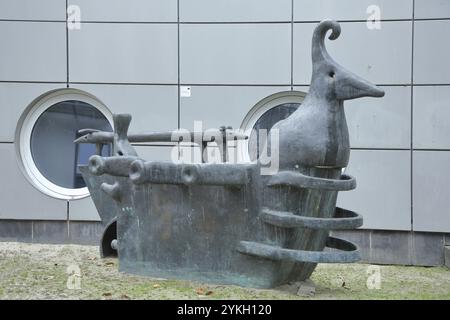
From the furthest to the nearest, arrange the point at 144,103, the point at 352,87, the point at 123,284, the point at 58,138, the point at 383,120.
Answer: the point at 58,138, the point at 144,103, the point at 383,120, the point at 123,284, the point at 352,87

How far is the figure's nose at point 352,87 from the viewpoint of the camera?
12.6 feet

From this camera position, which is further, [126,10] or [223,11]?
[126,10]

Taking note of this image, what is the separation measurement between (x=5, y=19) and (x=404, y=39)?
513cm

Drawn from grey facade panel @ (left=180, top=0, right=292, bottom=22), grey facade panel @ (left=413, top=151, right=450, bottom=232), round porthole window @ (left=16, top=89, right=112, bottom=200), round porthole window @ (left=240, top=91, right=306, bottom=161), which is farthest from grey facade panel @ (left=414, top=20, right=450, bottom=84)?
round porthole window @ (left=16, top=89, right=112, bottom=200)

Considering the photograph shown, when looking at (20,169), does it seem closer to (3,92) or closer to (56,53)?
(3,92)

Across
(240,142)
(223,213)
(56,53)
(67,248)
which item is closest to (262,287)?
(223,213)

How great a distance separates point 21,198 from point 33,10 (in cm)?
248

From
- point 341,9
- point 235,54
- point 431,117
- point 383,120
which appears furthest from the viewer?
point 235,54

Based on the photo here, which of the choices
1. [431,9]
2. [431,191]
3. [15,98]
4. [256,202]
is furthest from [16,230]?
[431,9]

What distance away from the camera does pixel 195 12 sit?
752 centimetres

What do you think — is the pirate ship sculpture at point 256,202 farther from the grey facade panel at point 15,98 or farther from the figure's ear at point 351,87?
the grey facade panel at point 15,98

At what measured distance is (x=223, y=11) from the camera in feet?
24.7

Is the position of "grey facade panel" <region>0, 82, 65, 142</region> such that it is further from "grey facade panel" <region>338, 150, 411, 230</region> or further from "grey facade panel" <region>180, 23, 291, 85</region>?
"grey facade panel" <region>338, 150, 411, 230</region>

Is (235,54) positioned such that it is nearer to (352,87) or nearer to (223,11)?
(223,11)
